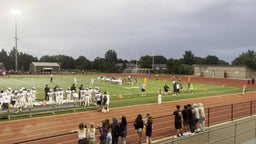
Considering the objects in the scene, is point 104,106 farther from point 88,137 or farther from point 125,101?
point 88,137

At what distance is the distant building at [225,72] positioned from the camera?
2940 inches

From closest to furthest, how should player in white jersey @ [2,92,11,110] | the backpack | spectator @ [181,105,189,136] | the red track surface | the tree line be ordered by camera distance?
the backpack < the red track surface < spectator @ [181,105,189,136] < player in white jersey @ [2,92,11,110] < the tree line

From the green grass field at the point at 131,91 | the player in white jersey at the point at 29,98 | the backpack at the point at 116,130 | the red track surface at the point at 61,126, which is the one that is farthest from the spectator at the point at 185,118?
the player in white jersey at the point at 29,98

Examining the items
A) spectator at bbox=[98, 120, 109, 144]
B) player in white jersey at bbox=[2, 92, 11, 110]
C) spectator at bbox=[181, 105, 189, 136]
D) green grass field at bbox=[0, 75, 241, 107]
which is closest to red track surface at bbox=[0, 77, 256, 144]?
spectator at bbox=[181, 105, 189, 136]

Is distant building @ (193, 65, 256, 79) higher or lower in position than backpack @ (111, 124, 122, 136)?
higher

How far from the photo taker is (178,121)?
15.9m

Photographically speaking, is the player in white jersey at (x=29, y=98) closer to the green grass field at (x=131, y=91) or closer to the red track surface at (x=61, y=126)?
the red track surface at (x=61, y=126)

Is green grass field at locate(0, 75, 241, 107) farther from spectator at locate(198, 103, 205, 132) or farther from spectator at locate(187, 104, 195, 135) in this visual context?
spectator at locate(187, 104, 195, 135)

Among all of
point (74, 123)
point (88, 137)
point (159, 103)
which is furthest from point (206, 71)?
point (88, 137)

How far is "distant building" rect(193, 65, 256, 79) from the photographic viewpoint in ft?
245

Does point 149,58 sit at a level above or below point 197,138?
above

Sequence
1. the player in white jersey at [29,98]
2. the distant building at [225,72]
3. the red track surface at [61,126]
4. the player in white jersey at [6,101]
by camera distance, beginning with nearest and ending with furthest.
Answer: the red track surface at [61,126], the player in white jersey at [6,101], the player in white jersey at [29,98], the distant building at [225,72]

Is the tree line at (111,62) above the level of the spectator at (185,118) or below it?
above

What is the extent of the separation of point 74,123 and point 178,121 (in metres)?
7.01
